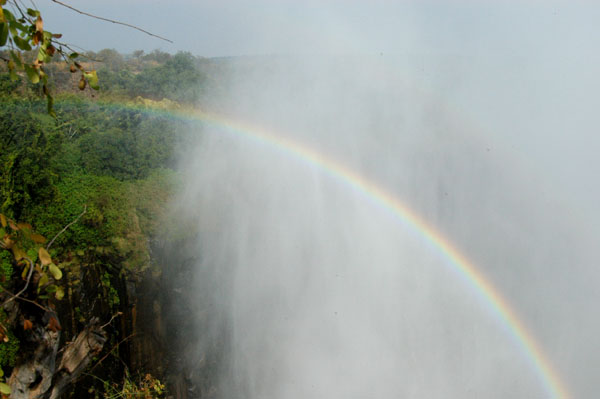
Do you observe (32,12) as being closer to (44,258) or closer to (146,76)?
(44,258)

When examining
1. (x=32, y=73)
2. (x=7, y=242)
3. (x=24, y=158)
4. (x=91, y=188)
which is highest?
(x=32, y=73)

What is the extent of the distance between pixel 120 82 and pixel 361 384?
7505mm

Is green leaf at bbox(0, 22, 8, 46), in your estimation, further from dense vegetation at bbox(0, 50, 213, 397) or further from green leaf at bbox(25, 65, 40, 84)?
dense vegetation at bbox(0, 50, 213, 397)

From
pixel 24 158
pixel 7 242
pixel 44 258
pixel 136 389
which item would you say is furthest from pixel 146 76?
pixel 44 258

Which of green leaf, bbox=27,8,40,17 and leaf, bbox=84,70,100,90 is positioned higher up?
green leaf, bbox=27,8,40,17

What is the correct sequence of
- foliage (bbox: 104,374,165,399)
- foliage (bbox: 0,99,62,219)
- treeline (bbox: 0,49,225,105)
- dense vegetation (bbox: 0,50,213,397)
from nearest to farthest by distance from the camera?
foliage (bbox: 0,99,62,219) < dense vegetation (bbox: 0,50,213,397) < foliage (bbox: 104,374,165,399) < treeline (bbox: 0,49,225,105)

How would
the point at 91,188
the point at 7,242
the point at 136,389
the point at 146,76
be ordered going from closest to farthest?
the point at 7,242 → the point at 136,389 → the point at 91,188 → the point at 146,76

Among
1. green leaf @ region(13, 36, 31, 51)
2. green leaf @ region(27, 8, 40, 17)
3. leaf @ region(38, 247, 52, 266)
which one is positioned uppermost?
green leaf @ region(27, 8, 40, 17)

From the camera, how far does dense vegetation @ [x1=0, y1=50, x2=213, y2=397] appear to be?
7648 mm

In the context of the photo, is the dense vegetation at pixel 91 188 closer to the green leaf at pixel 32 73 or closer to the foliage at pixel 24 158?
the foliage at pixel 24 158

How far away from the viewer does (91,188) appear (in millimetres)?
8648

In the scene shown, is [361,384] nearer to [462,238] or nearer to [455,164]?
[462,238]

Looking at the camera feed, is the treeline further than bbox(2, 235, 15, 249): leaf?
Yes

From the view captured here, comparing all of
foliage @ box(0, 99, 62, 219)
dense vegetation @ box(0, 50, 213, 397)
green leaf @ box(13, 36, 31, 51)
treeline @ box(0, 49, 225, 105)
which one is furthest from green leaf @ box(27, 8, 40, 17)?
treeline @ box(0, 49, 225, 105)
